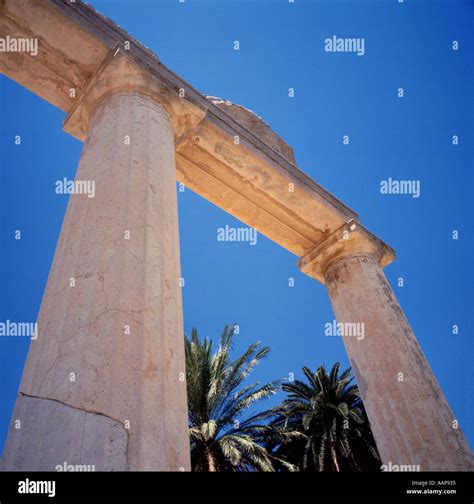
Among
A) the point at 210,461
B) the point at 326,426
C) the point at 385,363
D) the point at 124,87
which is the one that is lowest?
the point at 210,461

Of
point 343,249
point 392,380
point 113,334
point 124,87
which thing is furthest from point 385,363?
point 124,87

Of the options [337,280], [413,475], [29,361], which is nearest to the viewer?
[29,361]

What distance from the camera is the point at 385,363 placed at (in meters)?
9.47

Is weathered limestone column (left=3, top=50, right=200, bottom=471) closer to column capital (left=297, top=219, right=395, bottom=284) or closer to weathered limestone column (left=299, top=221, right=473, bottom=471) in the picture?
weathered limestone column (left=299, top=221, right=473, bottom=471)

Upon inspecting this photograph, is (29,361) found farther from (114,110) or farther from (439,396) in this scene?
(439,396)

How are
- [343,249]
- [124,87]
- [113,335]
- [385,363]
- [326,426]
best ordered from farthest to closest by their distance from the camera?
1. [326,426]
2. [343,249]
3. [385,363]
4. [124,87]
5. [113,335]

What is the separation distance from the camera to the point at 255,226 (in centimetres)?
1197

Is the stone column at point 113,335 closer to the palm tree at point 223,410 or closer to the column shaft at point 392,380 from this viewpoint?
the column shaft at point 392,380

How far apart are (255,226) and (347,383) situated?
26043 millimetres

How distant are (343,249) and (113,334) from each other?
8.11 m

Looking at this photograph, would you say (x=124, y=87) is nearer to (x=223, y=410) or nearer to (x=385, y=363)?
(x=385, y=363)

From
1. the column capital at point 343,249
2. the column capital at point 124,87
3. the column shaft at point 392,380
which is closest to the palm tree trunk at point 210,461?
the column capital at point 343,249

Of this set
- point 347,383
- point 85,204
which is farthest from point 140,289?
point 347,383

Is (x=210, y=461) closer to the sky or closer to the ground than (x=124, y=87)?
closer to the ground
